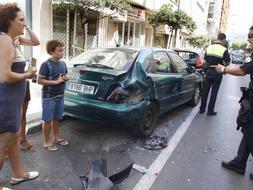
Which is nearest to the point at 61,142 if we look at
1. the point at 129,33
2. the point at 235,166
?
the point at 235,166

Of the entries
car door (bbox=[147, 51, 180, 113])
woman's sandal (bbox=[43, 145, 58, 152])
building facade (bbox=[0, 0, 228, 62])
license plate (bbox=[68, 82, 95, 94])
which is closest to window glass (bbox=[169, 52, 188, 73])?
car door (bbox=[147, 51, 180, 113])

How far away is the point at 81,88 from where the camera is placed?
469 centimetres

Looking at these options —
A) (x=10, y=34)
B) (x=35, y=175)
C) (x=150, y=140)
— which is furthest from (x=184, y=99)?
(x=10, y=34)

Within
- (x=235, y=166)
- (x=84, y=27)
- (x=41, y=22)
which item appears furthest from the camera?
(x=84, y=27)

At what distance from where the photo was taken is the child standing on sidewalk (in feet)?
12.9

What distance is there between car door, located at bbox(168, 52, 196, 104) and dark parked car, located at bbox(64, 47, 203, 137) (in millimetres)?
638

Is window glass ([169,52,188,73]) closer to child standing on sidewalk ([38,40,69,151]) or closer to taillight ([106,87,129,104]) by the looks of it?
taillight ([106,87,129,104])

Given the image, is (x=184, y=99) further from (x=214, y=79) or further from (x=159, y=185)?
(x=159, y=185)

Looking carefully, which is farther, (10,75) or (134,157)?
(134,157)

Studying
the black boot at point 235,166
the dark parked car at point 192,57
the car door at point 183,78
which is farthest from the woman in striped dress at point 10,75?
the dark parked car at point 192,57

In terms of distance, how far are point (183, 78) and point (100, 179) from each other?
3904 mm

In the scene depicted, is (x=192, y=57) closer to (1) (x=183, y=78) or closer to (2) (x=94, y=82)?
(1) (x=183, y=78)

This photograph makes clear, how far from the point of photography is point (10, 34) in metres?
2.75

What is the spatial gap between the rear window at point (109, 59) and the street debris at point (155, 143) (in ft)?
4.16
